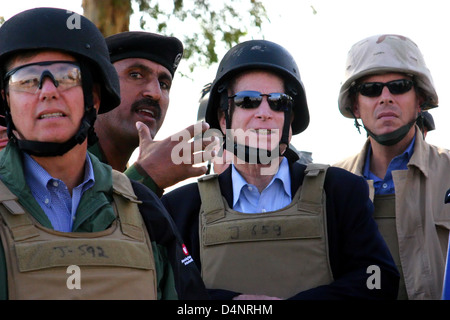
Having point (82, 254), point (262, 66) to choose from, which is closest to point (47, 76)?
point (82, 254)

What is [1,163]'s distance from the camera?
3.25 meters

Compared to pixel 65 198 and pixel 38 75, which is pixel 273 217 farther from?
pixel 38 75

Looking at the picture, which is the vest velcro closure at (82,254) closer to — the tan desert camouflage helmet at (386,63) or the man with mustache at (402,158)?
the man with mustache at (402,158)

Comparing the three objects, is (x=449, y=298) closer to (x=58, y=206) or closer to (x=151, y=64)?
(x=58, y=206)

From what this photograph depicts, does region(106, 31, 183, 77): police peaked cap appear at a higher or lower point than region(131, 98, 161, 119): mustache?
higher

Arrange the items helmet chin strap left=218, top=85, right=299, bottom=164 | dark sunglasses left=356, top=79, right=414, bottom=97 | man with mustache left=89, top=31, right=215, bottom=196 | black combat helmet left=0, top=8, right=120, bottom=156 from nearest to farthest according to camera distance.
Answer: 1. black combat helmet left=0, top=8, right=120, bottom=156
2. helmet chin strap left=218, top=85, right=299, bottom=164
3. dark sunglasses left=356, top=79, right=414, bottom=97
4. man with mustache left=89, top=31, right=215, bottom=196

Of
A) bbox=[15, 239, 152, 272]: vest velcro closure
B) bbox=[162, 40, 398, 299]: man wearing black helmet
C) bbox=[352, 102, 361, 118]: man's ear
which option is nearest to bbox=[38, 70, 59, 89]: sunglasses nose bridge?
bbox=[15, 239, 152, 272]: vest velcro closure

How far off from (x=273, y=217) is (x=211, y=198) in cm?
39

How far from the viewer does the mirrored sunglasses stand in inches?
128

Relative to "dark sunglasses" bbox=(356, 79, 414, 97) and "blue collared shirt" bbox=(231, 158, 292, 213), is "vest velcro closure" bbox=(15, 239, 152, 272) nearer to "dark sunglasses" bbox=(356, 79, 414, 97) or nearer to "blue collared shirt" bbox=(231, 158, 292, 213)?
"blue collared shirt" bbox=(231, 158, 292, 213)

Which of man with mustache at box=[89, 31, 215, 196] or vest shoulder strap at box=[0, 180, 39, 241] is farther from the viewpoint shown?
man with mustache at box=[89, 31, 215, 196]

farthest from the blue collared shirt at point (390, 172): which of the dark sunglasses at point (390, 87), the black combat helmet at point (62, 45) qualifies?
the black combat helmet at point (62, 45)

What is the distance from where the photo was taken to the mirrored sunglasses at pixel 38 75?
10.6 feet

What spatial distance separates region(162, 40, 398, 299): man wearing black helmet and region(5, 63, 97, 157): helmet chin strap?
0.85 metres
